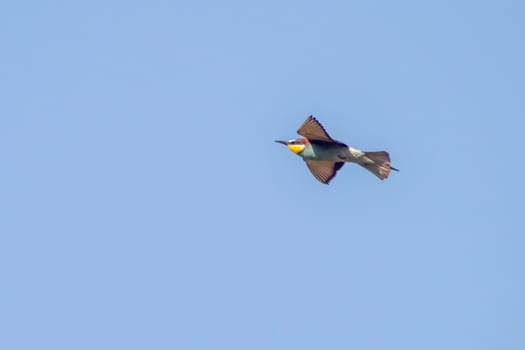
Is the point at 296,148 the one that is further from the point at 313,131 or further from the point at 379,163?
the point at 379,163

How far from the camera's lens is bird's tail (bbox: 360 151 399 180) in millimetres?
12945

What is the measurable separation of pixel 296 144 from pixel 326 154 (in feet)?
1.06

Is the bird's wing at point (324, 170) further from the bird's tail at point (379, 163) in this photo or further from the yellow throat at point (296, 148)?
the bird's tail at point (379, 163)

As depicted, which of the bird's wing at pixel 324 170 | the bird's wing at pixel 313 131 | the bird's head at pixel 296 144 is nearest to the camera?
the bird's wing at pixel 313 131

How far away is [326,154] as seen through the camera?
13367 millimetres

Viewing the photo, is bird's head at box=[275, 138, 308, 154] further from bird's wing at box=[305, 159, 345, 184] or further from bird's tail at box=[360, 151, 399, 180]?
bird's tail at box=[360, 151, 399, 180]

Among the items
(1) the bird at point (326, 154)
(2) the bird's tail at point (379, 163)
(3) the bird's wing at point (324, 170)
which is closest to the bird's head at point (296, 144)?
(1) the bird at point (326, 154)

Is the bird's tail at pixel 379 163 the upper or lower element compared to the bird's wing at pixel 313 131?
upper

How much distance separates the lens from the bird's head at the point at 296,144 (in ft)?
44.2

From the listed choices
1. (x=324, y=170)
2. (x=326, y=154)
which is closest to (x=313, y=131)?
(x=326, y=154)

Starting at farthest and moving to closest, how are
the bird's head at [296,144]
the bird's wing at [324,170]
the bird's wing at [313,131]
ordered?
the bird's wing at [324,170] → the bird's head at [296,144] → the bird's wing at [313,131]

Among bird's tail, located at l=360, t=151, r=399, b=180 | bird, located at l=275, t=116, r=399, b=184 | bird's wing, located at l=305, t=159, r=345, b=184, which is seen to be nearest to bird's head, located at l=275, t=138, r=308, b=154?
bird, located at l=275, t=116, r=399, b=184

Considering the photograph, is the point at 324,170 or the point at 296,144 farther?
the point at 324,170

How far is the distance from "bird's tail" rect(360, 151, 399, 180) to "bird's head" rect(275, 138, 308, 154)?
0.69m
